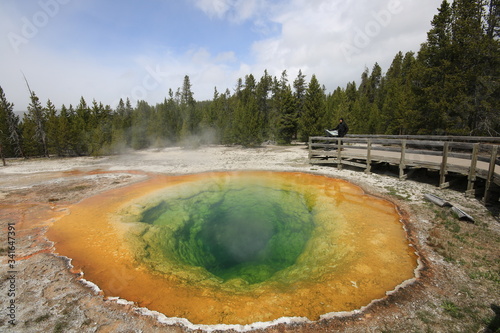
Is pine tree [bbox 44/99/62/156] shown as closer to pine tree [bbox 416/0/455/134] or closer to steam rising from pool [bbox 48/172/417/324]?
steam rising from pool [bbox 48/172/417/324]

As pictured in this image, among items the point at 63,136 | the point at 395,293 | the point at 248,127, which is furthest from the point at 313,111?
the point at 63,136

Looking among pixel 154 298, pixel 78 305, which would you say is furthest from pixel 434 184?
pixel 78 305

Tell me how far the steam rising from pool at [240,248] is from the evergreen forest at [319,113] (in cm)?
1305

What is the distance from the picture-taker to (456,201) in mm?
7953

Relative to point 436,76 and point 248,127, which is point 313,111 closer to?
point 248,127

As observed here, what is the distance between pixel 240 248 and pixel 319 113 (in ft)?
72.1

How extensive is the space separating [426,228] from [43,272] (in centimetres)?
994

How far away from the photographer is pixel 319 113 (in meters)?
25.8

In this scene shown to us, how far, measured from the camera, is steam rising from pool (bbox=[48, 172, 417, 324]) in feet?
14.3

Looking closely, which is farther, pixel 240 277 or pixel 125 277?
pixel 240 277

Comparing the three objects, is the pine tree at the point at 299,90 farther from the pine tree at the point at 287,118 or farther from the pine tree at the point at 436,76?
the pine tree at the point at 436,76

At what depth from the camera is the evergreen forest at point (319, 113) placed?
1580 cm

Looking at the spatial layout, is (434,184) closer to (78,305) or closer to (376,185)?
(376,185)

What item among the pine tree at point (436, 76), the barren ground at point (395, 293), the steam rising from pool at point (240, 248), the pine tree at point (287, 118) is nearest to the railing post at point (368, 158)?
the steam rising from pool at point (240, 248)
